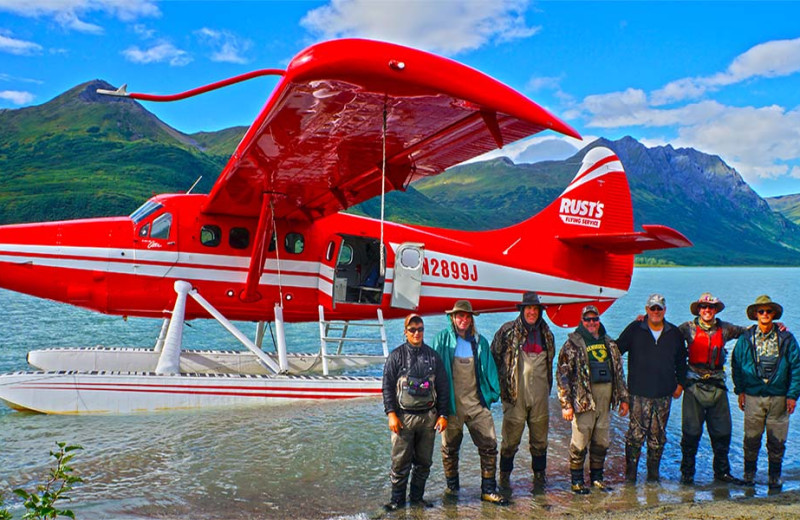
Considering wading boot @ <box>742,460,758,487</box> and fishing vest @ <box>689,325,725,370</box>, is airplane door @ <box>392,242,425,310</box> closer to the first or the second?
fishing vest @ <box>689,325,725,370</box>

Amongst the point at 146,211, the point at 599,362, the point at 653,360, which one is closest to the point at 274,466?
the point at 599,362

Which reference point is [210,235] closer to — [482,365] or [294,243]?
[294,243]

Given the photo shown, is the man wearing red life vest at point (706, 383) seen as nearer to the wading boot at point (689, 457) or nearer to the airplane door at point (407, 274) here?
the wading boot at point (689, 457)

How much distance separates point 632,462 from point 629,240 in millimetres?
5345

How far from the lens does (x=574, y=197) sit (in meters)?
11.2

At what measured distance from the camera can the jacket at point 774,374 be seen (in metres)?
5.06

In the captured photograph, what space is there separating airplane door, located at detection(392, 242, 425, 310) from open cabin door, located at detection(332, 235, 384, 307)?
0.30 meters

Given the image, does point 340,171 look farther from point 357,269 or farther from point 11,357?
point 11,357

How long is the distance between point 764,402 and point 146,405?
23.8ft

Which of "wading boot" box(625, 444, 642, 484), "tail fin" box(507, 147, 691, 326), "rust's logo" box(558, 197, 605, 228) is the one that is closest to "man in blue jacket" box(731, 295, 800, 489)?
"wading boot" box(625, 444, 642, 484)

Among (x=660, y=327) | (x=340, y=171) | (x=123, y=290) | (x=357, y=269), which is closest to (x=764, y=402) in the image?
(x=660, y=327)

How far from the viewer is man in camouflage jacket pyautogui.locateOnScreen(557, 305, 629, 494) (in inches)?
197

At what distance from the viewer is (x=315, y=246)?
9.72 meters

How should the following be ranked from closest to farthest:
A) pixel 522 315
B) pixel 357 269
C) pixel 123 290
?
pixel 522 315, pixel 123 290, pixel 357 269
